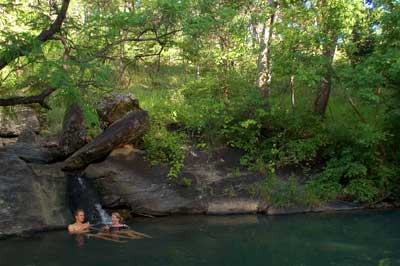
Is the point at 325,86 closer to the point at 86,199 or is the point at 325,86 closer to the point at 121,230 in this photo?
the point at 86,199

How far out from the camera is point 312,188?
1378cm

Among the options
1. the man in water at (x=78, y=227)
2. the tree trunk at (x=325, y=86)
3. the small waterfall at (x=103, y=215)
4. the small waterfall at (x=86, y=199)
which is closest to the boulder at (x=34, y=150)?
the small waterfall at (x=86, y=199)

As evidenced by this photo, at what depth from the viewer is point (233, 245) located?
10.1 meters

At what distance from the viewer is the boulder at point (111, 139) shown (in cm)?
1321

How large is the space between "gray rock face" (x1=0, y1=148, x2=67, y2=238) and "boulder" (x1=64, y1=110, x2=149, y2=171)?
2.10ft

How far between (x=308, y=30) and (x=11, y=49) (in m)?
10.3

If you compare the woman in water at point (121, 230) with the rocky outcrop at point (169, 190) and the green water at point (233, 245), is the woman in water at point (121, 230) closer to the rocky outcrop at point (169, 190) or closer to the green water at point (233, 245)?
the green water at point (233, 245)

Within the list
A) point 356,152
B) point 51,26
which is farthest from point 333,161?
point 51,26

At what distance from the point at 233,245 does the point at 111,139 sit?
199 inches

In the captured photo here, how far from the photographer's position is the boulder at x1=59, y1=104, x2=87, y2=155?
14047 mm

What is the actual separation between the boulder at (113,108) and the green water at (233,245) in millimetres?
3707

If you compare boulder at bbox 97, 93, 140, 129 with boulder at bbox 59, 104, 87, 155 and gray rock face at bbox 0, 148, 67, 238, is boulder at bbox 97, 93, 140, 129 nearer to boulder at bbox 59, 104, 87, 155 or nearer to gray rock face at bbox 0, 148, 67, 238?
boulder at bbox 59, 104, 87, 155

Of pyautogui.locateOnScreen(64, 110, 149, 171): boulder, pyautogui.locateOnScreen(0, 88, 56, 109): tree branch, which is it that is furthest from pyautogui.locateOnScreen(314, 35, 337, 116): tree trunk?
pyautogui.locateOnScreen(0, 88, 56, 109): tree branch

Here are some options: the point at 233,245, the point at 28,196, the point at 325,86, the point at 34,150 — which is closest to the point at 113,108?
the point at 34,150
